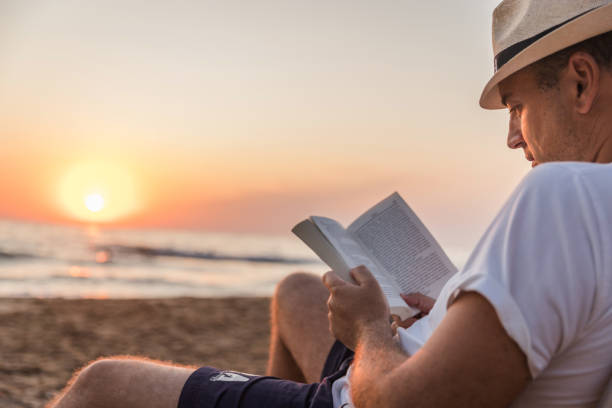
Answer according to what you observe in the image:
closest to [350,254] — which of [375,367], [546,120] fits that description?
[375,367]

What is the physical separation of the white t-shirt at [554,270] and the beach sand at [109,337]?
263 cm

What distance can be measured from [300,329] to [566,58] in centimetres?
113

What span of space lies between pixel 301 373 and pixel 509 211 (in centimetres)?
122

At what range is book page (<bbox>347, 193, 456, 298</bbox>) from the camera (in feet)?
4.87

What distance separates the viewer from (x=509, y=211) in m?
0.86

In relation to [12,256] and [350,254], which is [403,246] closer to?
[350,254]

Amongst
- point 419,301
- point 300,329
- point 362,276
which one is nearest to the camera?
point 362,276

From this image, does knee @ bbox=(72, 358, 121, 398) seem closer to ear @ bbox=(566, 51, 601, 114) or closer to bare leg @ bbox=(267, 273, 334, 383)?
bare leg @ bbox=(267, 273, 334, 383)

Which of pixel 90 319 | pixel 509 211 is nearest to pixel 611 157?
pixel 509 211

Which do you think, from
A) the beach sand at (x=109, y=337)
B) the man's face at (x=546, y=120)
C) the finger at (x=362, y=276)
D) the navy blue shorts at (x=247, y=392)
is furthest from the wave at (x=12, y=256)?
the man's face at (x=546, y=120)

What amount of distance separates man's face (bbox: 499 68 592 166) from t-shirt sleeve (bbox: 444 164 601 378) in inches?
13.9

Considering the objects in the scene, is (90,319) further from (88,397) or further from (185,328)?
(88,397)

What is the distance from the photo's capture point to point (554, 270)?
797 mm

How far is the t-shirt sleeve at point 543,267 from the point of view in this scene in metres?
0.79
